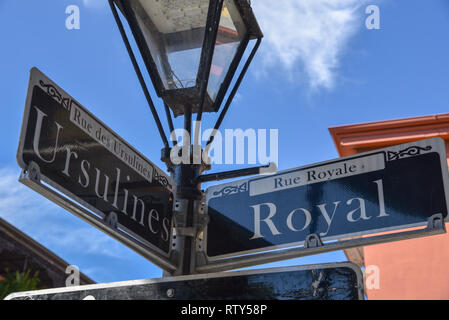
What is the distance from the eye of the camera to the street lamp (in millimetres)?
2873

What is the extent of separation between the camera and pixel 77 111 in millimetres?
2182

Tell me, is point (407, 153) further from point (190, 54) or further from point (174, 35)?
point (174, 35)

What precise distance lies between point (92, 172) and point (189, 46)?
106 cm

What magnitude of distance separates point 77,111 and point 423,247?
6.04 m

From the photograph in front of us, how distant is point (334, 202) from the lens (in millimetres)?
Answer: 2520

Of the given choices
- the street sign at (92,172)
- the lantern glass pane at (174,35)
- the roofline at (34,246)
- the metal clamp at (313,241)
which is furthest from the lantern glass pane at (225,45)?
the roofline at (34,246)

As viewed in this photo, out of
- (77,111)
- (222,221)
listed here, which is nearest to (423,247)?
(222,221)

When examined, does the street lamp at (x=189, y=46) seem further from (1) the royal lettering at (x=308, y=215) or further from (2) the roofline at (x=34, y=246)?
(2) the roofline at (x=34, y=246)

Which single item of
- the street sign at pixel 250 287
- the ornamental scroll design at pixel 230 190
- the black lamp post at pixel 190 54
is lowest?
the street sign at pixel 250 287

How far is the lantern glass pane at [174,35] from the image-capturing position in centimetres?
291

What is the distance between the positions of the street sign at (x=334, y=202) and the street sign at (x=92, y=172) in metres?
0.31

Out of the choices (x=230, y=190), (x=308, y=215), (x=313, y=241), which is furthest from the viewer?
(x=230, y=190)

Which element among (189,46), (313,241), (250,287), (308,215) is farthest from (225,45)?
(250,287)
